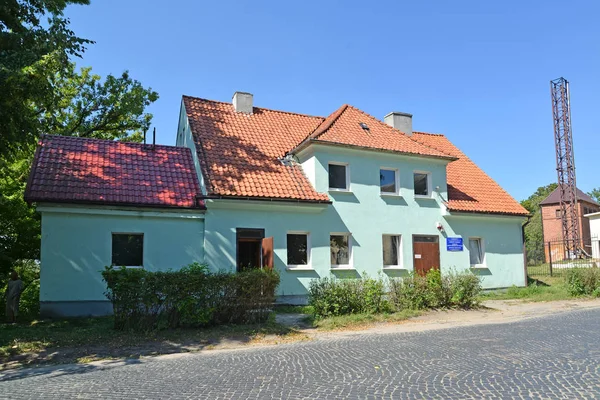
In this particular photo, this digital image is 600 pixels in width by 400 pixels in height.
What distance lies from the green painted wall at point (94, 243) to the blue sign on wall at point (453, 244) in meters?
10.6

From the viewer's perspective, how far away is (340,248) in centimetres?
1870

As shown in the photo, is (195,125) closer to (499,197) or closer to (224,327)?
(224,327)

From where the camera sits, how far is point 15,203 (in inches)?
668

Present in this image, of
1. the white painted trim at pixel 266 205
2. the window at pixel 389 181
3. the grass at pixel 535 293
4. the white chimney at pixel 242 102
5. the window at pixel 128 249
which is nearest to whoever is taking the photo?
the window at pixel 128 249

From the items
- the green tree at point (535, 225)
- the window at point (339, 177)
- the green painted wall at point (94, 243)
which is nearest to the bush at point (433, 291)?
the window at point (339, 177)

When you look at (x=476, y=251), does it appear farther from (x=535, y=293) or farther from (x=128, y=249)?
(x=128, y=249)

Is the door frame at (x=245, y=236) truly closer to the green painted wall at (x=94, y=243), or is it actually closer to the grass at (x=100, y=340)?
the green painted wall at (x=94, y=243)

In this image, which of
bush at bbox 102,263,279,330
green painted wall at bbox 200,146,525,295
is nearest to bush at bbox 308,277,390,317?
bush at bbox 102,263,279,330

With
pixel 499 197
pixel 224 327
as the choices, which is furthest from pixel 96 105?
pixel 499 197

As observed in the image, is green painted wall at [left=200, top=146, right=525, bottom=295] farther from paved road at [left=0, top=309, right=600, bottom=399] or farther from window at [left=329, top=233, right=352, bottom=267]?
paved road at [left=0, top=309, right=600, bottom=399]

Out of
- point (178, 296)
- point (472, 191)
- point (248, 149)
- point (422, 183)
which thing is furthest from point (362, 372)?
point (472, 191)

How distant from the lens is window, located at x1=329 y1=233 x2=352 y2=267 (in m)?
18.5

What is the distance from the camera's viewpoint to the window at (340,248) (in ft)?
60.8

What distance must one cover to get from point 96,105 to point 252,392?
23.0 meters
